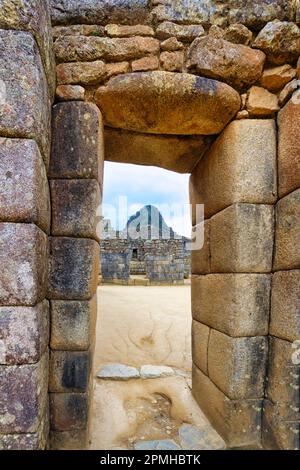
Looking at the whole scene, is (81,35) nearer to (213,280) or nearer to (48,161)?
(48,161)

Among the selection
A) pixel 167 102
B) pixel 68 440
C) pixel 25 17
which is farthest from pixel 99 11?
pixel 68 440

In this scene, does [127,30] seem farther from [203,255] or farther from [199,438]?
[199,438]

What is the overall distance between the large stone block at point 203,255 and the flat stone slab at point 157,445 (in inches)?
56.1

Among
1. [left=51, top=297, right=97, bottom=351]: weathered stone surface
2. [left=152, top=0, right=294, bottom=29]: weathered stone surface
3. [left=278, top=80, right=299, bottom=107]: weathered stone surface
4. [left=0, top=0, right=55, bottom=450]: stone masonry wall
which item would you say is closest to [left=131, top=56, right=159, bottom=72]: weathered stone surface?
[left=152, top=0, right=294, bottom=29]: weathered stone surface

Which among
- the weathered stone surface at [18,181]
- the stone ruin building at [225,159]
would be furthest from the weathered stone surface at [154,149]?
the weathered stone surface at [18,181]

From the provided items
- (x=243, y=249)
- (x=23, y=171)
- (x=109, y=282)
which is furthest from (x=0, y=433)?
(x=109, y=282)

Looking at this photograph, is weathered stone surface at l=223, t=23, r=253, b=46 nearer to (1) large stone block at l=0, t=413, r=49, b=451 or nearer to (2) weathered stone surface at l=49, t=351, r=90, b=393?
(2) weathered stone surface at l=49, t=351, r=90, b=393

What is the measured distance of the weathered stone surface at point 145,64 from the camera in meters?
1.87

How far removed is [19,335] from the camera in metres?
1.39

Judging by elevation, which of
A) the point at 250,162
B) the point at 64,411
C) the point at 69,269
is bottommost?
the point at 64,411

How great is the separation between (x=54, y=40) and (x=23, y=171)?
1.28 meters

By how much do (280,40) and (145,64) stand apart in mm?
1049

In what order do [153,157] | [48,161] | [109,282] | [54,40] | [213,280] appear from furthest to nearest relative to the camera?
[109,282]
[153,157]
[213,280]
[54,40]
[48,161]

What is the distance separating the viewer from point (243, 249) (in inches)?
75.1
